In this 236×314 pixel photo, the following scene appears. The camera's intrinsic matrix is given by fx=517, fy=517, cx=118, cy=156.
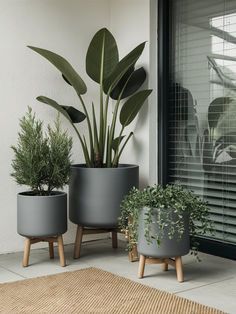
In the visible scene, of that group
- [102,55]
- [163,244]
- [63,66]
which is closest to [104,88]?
[102,55]

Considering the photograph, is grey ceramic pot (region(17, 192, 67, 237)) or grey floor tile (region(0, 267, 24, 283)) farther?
grey ceramic pot (region(17, 192, 67, 237))

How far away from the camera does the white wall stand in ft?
11.3

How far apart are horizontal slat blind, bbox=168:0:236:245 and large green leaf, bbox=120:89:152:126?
34 centimetres

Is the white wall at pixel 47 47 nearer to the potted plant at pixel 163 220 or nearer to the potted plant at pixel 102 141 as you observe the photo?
the potted plant at pixel 102 141

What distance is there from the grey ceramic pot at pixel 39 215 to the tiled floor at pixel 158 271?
0.76 feet

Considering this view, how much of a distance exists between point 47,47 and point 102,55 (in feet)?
1.60

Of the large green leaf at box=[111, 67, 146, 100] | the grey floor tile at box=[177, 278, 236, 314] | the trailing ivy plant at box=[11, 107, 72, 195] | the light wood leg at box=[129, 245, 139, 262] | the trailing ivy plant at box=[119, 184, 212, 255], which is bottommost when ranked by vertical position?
the grey floor tile at box=[177, 278, 236, 314]

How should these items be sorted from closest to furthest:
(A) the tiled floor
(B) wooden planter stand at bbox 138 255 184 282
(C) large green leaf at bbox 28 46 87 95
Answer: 1. (A) the tiled floor
2. (B) wooden planter stand at bbox 138 255 184 282
3. (C) large green leaf at bbox 28 46 87 95

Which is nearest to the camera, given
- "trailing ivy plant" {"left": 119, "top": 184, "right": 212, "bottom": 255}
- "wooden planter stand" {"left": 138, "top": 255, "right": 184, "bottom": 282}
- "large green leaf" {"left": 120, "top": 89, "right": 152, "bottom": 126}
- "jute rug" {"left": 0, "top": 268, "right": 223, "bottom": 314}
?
"jute rug" {"left": 0, "top": 268, "right": 223, "bottom": 314}

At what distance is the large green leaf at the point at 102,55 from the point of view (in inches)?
131

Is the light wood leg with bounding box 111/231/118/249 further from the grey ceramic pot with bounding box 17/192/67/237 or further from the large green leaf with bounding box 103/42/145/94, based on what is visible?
the large green leaf with bounding box 103/42/145/94

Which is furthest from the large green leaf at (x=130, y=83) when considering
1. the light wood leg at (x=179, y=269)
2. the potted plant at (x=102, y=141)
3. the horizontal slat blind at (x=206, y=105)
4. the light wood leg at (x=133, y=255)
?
the light wood leg at (x=179, y=269)

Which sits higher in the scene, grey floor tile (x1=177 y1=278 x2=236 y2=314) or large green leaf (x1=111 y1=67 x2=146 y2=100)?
large green leaf (x1=111 y1=67 x2=146 y2=100)

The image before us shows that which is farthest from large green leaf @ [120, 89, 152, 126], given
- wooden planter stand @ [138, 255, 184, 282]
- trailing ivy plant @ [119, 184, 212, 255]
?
wooden planter stand @ [138, 255, 184, 282]
